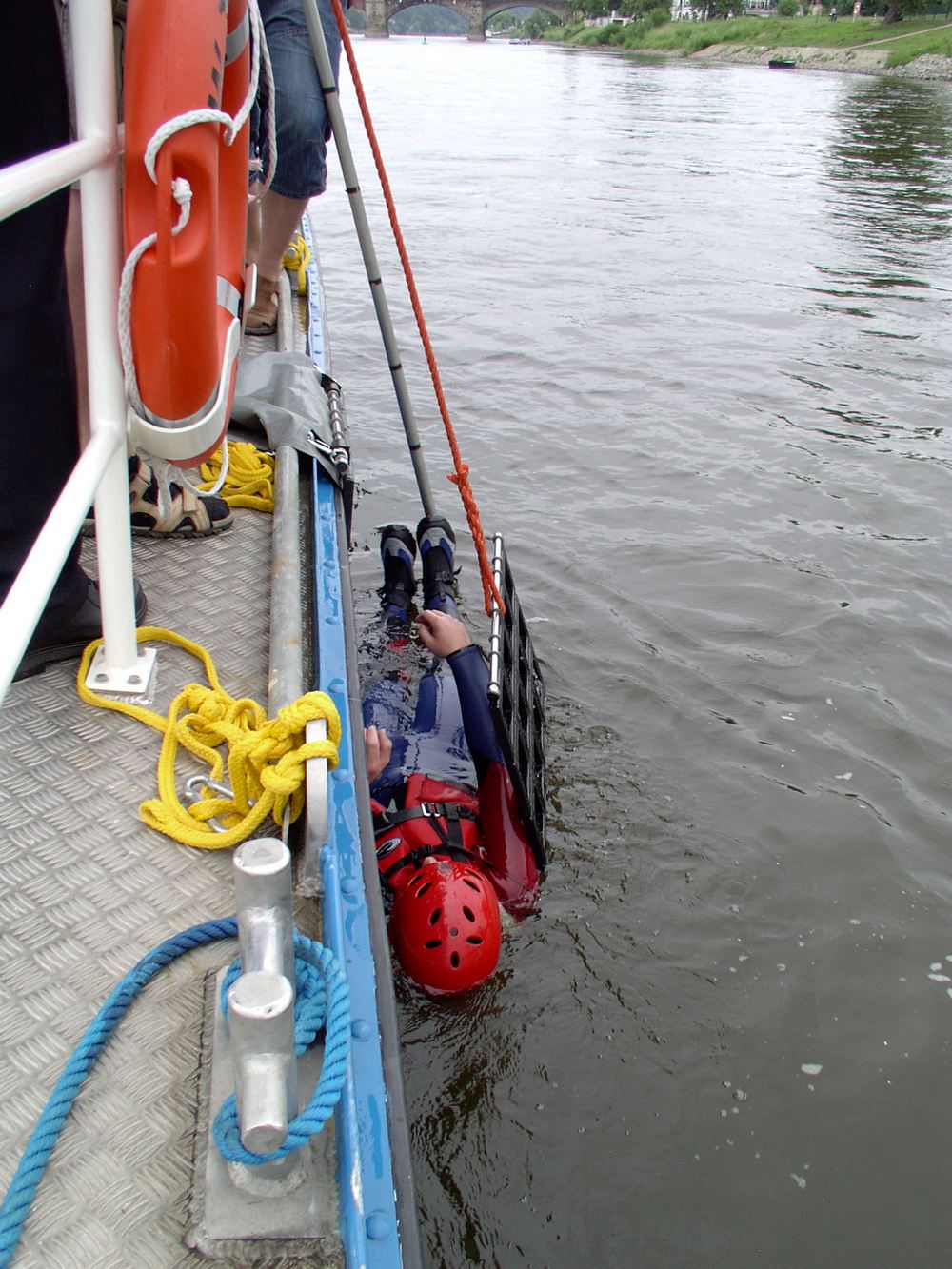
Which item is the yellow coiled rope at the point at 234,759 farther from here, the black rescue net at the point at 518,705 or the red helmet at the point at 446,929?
the black rescue net at the point at 518,705

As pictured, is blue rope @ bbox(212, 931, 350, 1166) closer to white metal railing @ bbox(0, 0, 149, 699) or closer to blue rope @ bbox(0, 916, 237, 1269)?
blue rope @ bbox(0, 916, 237, 1269)

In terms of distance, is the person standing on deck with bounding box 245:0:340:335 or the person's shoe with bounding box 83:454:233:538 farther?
the person standing on deck with bounding box 245:0:340:335

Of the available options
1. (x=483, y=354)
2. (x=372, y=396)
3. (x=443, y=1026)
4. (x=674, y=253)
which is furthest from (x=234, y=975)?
(x=674, y=253)

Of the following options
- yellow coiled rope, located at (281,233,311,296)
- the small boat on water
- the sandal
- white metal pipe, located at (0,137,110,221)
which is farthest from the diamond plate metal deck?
yellow coiled rope, located at (281,233,311,296)

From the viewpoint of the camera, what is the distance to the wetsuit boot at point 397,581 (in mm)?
4891

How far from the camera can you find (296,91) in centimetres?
402

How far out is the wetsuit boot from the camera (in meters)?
4.89

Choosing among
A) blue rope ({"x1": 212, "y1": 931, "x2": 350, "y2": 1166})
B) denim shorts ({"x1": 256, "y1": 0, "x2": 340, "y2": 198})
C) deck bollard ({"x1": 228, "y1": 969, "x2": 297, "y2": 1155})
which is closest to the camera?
deck bollard ({"x1": 228, "y1": 969, "x2": 297, "y2": 1155})

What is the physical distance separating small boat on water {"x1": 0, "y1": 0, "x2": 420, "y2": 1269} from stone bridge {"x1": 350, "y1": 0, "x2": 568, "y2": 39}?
3545 inches

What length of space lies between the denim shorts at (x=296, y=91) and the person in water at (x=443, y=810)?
166 centimetres

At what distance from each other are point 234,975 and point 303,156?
3667mm

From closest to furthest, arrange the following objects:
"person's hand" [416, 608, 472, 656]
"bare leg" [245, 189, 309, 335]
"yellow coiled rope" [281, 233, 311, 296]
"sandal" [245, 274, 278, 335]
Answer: "person's hand" [416, 608, 472, 656], "bare leg" [245, 189, 309, 335], "sandal" [245, 274, 278, 335], "yellow coiled rope" [281, 233, 311, 296]

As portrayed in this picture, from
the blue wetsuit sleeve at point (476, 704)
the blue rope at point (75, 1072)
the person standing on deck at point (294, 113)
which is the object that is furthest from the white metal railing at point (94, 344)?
the person standing on deck at point (294, 113)

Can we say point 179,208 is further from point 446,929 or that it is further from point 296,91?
point 296,91
